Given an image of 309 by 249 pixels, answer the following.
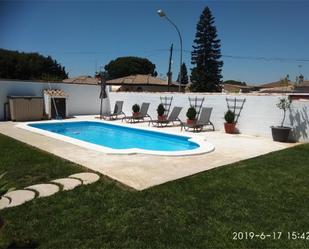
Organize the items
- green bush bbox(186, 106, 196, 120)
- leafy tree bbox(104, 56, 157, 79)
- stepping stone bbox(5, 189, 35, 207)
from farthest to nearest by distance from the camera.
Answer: leafy tree bbox(104, 56, 157, 79) < green bush bbox(186, 106, 196, 120) < stepping stone bbox(5, 189, 35, 207)

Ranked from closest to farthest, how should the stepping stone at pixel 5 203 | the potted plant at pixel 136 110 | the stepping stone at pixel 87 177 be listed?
the stepping stone at pixel 5 203 < the stepping stone at pixel 87 177 < the potted plant at pixel 136 110

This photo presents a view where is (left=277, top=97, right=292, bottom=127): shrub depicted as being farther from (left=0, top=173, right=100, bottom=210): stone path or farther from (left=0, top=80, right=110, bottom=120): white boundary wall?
(left=0, top=80, right=110, bottom=120): white boundary wall

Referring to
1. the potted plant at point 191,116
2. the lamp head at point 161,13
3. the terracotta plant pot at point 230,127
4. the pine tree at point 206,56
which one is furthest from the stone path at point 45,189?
the pine tree at point 206,56

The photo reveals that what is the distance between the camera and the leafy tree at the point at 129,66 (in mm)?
63219

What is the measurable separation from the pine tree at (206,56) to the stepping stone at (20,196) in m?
34.7

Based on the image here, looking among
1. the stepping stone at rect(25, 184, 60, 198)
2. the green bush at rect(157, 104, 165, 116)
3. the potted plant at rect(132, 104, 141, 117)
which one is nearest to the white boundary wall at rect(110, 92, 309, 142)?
the green bush at rect(157, 104, 165, 116)

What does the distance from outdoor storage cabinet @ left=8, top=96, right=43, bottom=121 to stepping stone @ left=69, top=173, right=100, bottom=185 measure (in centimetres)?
1020

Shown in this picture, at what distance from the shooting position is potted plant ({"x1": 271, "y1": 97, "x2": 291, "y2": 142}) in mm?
10125

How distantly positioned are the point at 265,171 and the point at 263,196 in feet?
5.24

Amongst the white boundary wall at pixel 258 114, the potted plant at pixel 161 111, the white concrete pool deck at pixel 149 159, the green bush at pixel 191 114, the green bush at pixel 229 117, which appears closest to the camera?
the white concrete pool deck at pixel 149 159

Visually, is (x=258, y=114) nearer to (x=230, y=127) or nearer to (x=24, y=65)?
(x=230, y=127)

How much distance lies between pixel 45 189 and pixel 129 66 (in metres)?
59.9

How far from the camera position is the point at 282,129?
10109mm

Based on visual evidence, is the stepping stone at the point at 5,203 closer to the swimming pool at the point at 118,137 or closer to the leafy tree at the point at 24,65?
the swimming pool at the point at 118,137
